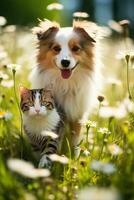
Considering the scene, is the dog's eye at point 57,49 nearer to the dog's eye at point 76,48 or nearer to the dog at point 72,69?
the dog at point 72,69

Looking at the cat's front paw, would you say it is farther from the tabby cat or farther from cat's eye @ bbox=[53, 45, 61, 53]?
cat's eye @ bbox=[53, 45, 61, 53]

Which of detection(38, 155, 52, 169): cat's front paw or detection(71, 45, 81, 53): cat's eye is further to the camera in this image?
detection(71, 45, 81, 53): cat's eye

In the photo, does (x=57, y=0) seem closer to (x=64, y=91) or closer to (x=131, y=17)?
(x=131, y=17)

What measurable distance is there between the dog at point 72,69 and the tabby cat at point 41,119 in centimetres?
45

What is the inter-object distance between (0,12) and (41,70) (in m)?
11.5

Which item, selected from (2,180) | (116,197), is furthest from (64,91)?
(116,197)

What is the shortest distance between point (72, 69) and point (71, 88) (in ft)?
1.08

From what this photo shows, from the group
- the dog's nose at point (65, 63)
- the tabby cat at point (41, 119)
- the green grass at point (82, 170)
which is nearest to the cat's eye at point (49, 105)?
the tabby cat at point (41, 119)

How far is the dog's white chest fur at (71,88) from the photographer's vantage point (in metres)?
5.90

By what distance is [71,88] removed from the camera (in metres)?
5.99

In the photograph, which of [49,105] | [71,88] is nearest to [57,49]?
[71,88]

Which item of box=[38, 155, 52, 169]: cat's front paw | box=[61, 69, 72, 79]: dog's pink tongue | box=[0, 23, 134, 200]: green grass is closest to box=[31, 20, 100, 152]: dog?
box=[61, 69, 72, 79]: dog's pink tongue

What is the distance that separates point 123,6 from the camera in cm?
2048

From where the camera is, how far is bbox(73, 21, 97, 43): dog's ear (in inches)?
229
